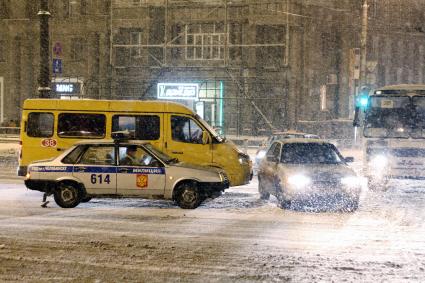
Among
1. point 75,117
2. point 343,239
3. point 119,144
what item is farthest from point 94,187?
point 343,239

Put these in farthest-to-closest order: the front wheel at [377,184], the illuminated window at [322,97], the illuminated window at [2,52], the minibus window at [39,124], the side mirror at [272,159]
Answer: the illuminated window at [2,52] < the illuminated window at [322,97] < the front wheel at [377,184] < the minibus window at [39,124] < the side mirror at [272,159]

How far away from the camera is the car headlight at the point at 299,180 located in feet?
45.5

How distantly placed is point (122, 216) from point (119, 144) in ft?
5.94

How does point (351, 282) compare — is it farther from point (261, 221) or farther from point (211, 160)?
point (211, 160)

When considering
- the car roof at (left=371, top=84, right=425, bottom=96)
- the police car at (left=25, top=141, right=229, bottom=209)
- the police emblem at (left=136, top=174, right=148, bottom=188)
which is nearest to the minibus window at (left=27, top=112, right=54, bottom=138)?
the police car at (left=25, top=141, right=229, bottom=209)

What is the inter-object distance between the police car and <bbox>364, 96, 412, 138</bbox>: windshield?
621 centimetres

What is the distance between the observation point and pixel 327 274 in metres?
8.24

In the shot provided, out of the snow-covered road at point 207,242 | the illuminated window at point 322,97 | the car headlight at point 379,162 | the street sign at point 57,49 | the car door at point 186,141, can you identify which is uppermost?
the street sign at point 57,49

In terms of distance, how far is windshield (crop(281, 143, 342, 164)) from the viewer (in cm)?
1501

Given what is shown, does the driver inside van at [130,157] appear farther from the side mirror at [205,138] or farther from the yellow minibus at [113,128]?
the side mirror at [205,138]

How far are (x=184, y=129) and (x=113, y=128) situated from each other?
165cm

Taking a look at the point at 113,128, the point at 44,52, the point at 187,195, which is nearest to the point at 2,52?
the point at 44,52

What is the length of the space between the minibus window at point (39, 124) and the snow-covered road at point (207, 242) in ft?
5.47

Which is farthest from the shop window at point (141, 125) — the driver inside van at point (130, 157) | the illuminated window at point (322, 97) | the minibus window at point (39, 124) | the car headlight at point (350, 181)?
the illuminated window at point (322, 97)
